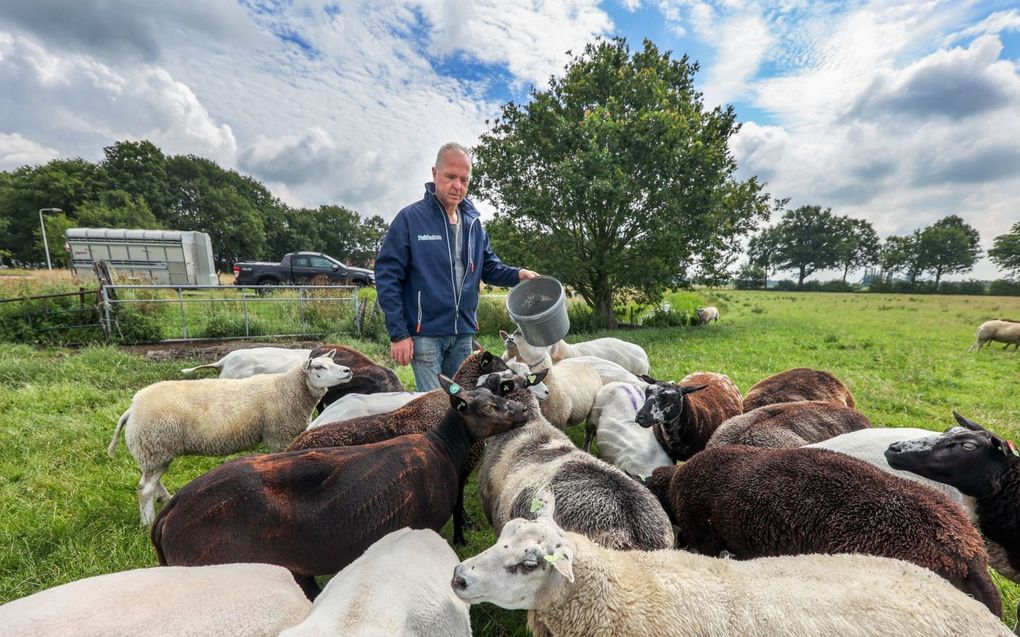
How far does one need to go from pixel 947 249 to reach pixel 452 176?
10854 cm

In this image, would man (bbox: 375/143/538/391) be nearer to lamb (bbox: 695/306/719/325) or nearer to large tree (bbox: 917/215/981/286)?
lamb (bbox: 695/306/719/325)

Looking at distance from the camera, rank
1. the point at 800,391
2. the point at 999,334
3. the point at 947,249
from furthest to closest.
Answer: the point at 947,249 → the point at 999,334 → the point at 800,391

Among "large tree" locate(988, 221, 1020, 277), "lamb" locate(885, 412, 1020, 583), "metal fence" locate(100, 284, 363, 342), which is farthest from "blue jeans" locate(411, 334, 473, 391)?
"large tree" locate(988, 221, 1020, 277)

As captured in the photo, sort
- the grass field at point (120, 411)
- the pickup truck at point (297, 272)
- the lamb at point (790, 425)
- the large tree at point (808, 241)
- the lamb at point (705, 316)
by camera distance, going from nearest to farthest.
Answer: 1. the grass field at point (120, 411)
2. the lamb at point (790, 425)
3. the lamb at point (705, 316)
4. the pickup truck at point (297, 272)
5. the large tree at point (808, 241)

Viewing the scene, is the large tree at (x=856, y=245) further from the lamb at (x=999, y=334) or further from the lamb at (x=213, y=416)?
the lamb at (x=213, y=416)

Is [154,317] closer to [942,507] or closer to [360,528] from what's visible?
[360,528]

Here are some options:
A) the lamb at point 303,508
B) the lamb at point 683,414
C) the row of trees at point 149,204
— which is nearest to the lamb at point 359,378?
the lamb at point 303,508

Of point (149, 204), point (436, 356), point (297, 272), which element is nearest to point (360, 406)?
point (436, 356)

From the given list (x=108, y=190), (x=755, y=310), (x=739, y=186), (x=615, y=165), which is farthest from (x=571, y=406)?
(x=108, y=190)

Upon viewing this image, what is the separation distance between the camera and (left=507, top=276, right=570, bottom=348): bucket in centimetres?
389

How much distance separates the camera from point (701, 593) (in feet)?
5.70

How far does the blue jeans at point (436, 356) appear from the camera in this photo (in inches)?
155

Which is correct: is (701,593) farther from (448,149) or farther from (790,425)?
(448,149)

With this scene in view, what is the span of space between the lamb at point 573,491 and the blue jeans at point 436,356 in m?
1.10
